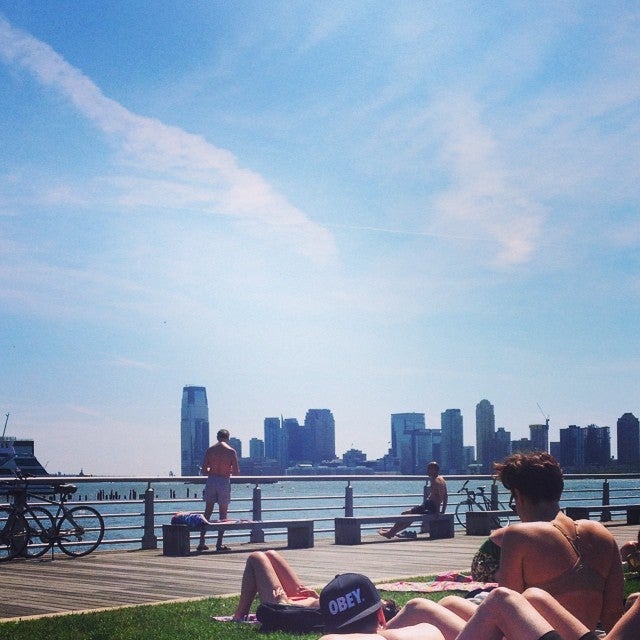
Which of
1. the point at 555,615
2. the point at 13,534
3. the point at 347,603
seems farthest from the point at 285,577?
the point at 13,534

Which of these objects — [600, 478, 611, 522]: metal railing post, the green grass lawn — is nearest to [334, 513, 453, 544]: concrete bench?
[600, 478, 611, 522]: metal railing post

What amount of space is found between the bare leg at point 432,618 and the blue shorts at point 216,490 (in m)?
12.0

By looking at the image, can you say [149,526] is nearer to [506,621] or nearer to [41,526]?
[41,526]

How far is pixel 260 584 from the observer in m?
7.91

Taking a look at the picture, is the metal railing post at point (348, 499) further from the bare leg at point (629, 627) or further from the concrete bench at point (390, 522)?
the bare leg at point (629, 627)

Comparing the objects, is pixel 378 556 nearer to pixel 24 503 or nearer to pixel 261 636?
pixel 24 503

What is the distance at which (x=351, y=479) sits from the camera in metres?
20.7

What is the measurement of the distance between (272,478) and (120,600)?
9.65 meters

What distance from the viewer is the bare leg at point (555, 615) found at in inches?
165

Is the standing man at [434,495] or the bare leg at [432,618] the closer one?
the bare leg at [432,618]

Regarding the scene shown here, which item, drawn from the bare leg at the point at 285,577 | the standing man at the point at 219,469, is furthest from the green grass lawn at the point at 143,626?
the standing man at the point at 219,469

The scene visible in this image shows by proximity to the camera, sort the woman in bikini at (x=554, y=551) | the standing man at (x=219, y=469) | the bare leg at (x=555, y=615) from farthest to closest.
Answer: the standing man at (x=219, y=469) → the woman in bikini at (x=554, y=551) → the bare leg at (x=555, y=615)

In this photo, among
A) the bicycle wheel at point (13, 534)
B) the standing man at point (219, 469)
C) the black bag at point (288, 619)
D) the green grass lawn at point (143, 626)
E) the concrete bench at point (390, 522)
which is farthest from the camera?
the concrete bench at point (390, 522)

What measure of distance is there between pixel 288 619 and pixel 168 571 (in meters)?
5.38
